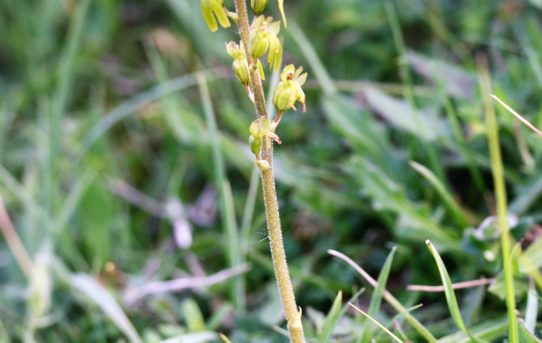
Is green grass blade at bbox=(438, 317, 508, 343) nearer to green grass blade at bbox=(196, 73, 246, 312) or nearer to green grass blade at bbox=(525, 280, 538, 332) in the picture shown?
green grass blade at bbox=(525, 280, 538, 332)

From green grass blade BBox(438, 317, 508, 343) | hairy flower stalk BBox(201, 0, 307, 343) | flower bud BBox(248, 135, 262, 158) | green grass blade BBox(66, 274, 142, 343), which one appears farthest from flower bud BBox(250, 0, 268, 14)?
green grass blade BBox(66, 274, 142, 343)

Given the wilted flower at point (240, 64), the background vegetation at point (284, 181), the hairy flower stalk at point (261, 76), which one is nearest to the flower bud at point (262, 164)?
the hairy flower stalk at point (261, 76)

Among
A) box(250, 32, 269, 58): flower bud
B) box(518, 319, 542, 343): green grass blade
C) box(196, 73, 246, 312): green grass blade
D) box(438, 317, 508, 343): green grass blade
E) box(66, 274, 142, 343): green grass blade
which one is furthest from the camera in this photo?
box(196, 73, 246, 312): green grass blade

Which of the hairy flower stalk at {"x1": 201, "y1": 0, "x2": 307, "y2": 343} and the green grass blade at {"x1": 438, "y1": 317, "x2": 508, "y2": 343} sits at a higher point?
the hairy flower stalk at {"x1": 201, "y1": 0, "x2": 307, "y2": 343}

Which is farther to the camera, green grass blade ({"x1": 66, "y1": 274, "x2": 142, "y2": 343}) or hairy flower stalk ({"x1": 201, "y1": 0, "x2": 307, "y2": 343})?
green grass blade ({"x1": 66, "y1": 274, "x2": 142, "y2": 343})

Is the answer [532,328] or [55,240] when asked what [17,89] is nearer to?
[55,240]

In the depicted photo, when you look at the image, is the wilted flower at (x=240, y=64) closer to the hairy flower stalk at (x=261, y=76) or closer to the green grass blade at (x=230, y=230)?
the hairy flower stalk at (x=261, y=76)

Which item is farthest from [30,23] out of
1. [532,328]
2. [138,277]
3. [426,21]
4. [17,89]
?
[532,328]
